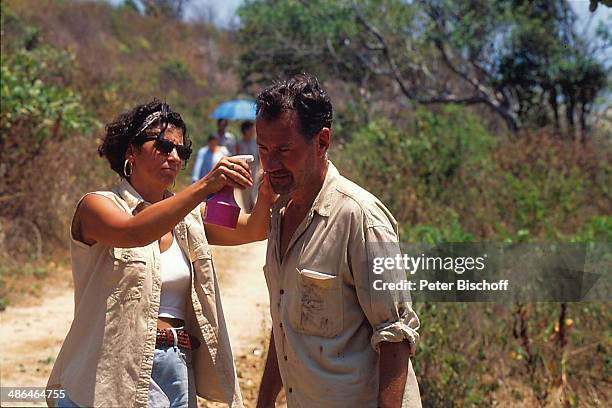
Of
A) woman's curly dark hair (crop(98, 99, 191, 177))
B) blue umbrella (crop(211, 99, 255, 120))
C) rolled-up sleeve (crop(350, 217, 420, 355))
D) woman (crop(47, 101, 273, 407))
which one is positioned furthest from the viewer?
blue umbrella (crop(211, 99, 255, 120))

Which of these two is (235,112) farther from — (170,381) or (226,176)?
(226,176)

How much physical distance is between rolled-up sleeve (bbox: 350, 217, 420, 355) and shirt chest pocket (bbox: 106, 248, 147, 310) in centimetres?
68

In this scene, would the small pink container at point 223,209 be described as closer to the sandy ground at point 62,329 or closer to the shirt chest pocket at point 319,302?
the shirt chest pocket at point 319,302

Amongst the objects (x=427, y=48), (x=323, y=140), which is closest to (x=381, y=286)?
(x=323, y=140)

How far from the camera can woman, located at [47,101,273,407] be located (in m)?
2.42

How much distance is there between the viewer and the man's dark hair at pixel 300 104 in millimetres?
2154

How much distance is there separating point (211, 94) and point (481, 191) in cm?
2132

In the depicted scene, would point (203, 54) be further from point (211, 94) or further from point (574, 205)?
point (574, 205)

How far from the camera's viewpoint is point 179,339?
258cm

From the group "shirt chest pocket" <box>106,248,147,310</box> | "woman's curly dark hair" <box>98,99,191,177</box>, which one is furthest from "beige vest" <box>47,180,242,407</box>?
"woman's curly dark hair" <box>98,99,191,177</box>

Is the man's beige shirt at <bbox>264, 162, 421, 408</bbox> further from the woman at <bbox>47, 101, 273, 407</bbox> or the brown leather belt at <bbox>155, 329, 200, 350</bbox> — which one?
the brown leather belt at <bbox>155, 329, 200, 350</bbox>

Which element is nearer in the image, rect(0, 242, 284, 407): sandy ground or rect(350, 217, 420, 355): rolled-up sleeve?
rect(350, 217, 420, 355): rolled-up sleeve

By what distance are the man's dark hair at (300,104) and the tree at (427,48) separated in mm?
12898

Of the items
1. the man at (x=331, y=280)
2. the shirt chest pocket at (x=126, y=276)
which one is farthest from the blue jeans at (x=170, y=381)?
the man at (x=331, y=280)
